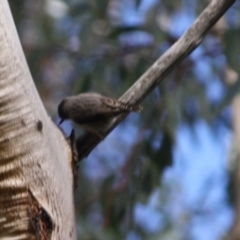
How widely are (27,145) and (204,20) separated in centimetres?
40

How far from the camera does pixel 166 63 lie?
51.2 inches

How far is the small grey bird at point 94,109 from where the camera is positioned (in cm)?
131

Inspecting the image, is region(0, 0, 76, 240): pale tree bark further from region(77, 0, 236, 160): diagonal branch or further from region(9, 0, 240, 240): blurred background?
region(9, 0, 240, 240): blurred background

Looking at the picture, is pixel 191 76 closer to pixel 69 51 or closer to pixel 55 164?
pixel 69 51

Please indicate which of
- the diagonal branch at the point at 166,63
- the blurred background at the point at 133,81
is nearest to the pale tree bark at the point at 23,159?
the diagonal branch at the point at 166,63

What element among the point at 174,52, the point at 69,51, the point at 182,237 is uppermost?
the point at 69,51

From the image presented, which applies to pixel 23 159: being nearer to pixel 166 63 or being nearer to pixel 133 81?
pixel 166 63

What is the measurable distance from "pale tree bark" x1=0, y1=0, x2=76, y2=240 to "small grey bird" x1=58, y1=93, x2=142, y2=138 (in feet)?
0.55

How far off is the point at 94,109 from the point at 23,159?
249 millimetres

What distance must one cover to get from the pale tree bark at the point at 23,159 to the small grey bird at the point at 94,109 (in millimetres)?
167

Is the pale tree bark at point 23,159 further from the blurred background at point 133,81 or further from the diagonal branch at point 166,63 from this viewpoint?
the blurred background at point 133,81

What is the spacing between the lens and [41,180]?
1149 millimetres

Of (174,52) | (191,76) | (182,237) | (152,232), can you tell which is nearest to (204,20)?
(174,52)

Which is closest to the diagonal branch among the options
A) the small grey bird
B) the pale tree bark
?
the small grey bird
